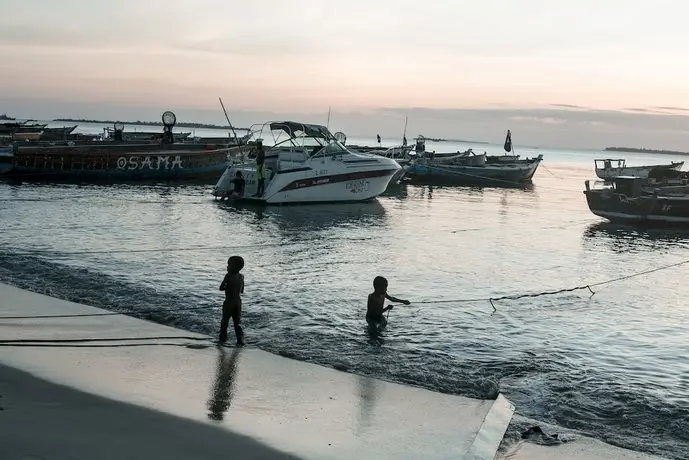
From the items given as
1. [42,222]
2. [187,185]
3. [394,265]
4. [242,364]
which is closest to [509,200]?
[187,185]

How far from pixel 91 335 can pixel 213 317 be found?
2.08m

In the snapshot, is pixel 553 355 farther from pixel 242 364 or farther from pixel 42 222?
pixel 42 222

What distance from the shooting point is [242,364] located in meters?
7.11

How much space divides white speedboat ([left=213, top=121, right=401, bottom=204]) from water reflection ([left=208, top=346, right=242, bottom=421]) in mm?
17651

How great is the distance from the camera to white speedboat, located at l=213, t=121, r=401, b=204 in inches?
992

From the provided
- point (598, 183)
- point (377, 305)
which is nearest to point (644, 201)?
point (377, 305)

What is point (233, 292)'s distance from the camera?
7.83m

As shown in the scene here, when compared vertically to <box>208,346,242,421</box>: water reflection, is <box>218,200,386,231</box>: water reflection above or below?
above

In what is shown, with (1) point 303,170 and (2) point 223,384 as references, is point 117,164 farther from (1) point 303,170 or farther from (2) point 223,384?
(2) point 223,384

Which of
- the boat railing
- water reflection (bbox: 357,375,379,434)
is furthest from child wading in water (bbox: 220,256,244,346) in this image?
the boat railing

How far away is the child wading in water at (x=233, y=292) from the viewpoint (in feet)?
25.4

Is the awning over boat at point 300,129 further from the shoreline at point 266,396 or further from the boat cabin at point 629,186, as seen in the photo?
the shoreline at point 266,396

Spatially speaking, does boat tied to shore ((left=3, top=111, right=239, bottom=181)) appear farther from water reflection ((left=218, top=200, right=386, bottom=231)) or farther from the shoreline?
the shoreline

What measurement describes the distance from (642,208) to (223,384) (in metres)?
22.5
